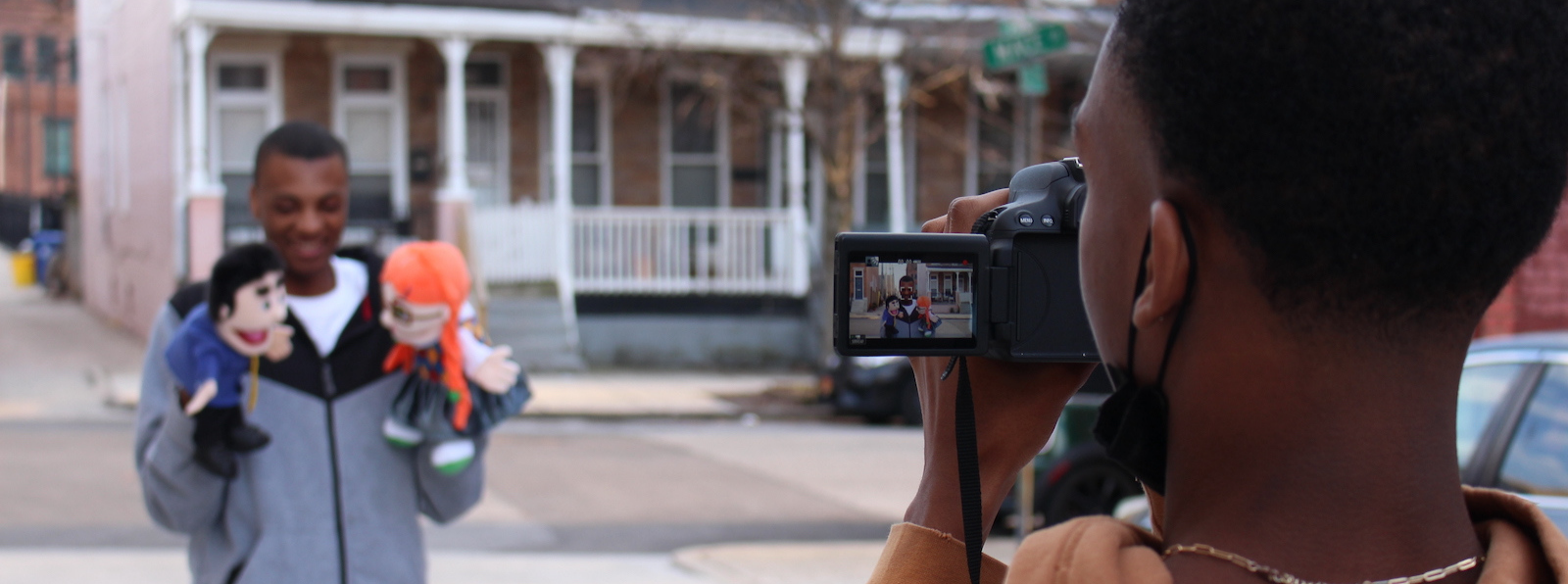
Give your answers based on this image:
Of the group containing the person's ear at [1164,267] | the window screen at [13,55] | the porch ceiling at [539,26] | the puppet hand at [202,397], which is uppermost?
the window screen at [13,55]

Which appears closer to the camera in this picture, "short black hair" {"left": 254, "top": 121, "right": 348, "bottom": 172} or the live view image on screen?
the live view image on screen

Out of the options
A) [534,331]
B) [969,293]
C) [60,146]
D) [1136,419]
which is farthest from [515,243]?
[60,146]

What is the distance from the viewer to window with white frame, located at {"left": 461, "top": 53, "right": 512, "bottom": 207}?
18375 millimetres

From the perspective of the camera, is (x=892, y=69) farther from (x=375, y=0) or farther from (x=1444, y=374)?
(x=1444, y=374)

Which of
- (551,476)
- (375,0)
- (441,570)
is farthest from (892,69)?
(441,570)

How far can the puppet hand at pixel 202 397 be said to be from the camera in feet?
8.43

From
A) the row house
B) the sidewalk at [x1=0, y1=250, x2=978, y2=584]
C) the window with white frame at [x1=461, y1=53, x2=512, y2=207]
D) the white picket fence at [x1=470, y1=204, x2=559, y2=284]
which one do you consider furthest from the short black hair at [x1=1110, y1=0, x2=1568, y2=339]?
the row house

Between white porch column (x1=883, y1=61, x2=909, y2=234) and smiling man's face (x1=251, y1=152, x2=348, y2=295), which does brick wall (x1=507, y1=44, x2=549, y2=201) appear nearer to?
white porch column (x1=883, y1=61, x2=909, y2=234)

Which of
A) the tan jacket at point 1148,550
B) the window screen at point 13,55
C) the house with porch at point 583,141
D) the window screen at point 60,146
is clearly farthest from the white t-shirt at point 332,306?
the window screen at point 60,146

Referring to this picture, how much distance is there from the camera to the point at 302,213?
2902mm

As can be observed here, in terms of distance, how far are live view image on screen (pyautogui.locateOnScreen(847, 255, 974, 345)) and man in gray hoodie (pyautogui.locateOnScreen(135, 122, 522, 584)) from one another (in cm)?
175

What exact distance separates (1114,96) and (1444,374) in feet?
0.98

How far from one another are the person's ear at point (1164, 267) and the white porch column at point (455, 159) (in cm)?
1577

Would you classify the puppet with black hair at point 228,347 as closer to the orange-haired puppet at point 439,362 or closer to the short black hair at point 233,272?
the short black hair at point 233,272
